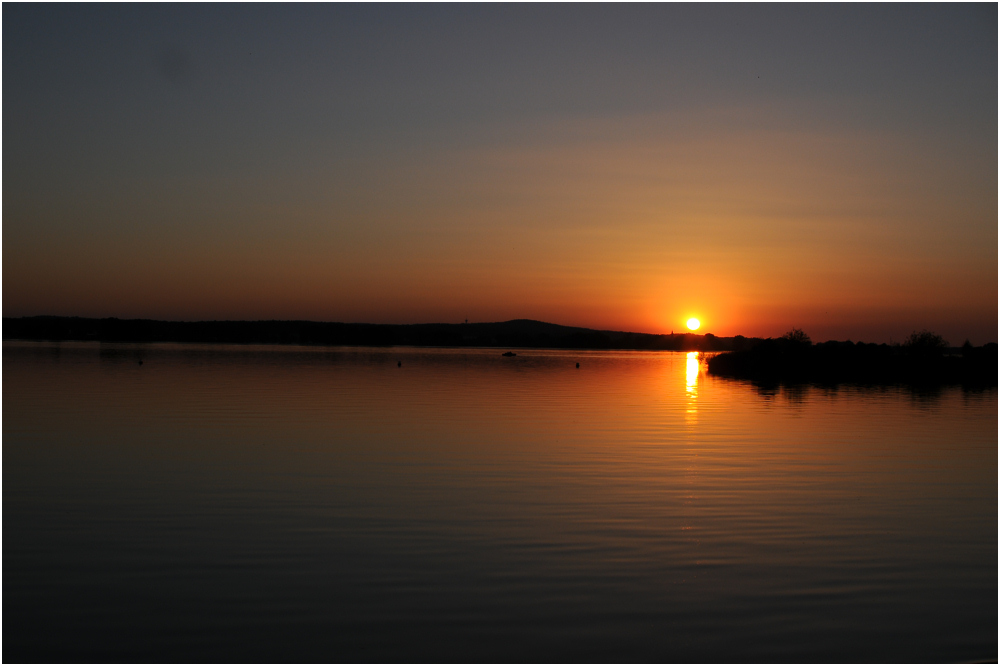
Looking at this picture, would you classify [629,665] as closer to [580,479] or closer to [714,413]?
[580,479]

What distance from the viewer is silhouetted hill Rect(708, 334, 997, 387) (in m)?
71.8

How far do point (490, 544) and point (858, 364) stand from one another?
71561 mm

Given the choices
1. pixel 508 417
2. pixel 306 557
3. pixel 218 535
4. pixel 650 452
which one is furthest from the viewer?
pixel 508 417

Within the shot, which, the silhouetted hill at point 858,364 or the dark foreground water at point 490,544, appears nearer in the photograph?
the dark foreground water at point 490,544

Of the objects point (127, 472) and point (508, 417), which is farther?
point (508, 417)

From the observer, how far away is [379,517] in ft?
46.8

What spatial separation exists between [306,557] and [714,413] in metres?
A: 26.4

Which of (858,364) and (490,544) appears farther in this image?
(858,364)

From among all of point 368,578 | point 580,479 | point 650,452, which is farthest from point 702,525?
point 650,452

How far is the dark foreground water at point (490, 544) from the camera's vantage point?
29.0ft

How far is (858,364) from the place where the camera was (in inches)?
3012

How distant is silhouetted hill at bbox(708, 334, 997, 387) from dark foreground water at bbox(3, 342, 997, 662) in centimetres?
4796

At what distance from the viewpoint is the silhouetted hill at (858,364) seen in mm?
Result: 71812

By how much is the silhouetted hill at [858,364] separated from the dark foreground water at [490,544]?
157 ft
